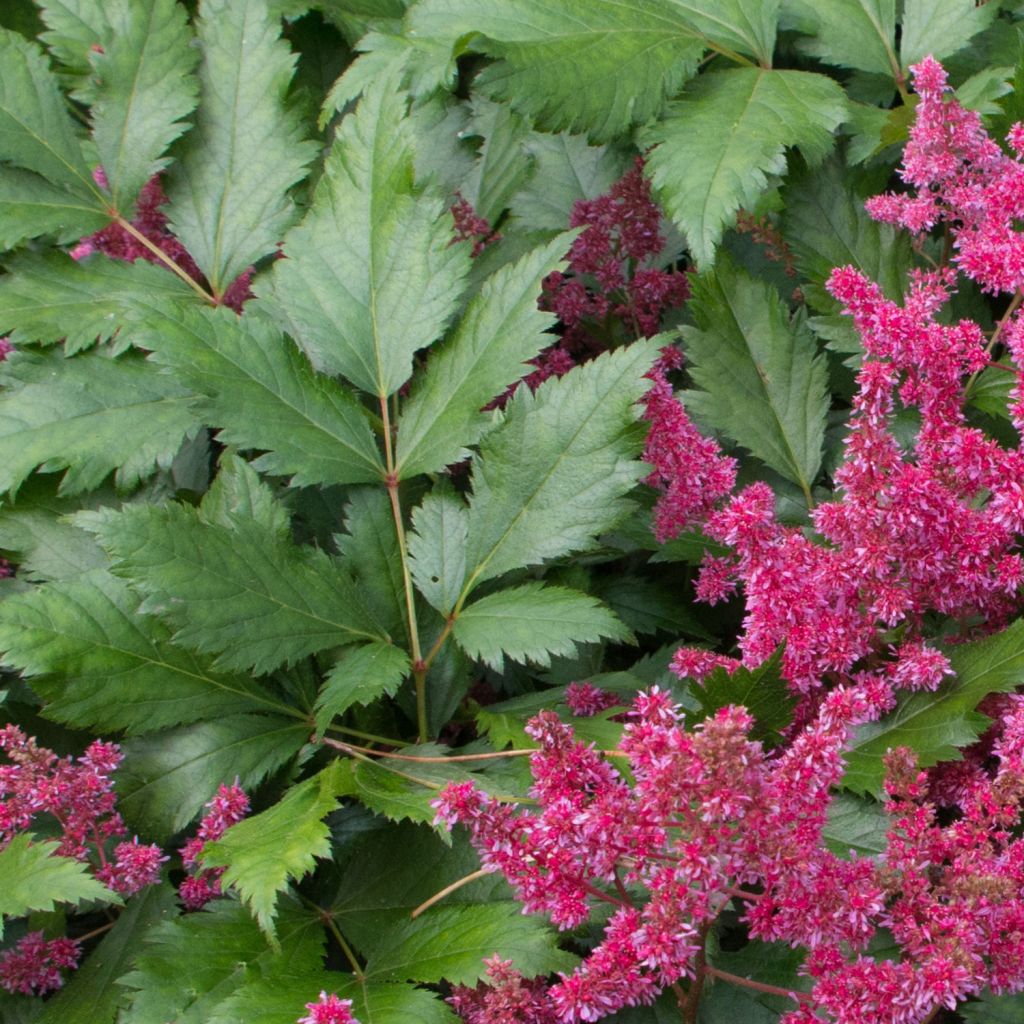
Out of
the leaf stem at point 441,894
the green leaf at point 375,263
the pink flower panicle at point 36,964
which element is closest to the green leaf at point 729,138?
the green leaf at point 375,263

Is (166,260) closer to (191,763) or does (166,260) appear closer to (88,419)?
(88,419)

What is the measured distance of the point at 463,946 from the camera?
134cm

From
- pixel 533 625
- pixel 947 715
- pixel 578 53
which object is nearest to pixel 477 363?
pixel 533 625

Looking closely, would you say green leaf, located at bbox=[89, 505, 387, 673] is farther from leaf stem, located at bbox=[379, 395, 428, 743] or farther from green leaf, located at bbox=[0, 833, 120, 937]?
green leaf, located at bbox=[0, 833, 120, 937]

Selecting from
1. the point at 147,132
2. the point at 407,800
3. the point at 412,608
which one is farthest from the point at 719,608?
the point at 147,132

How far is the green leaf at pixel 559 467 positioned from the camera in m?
1.52

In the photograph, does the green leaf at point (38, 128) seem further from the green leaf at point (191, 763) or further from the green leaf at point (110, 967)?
the green leaf at point (110, 967)

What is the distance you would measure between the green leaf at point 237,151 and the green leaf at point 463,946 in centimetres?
100

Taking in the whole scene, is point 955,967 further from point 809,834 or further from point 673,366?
point 673,366

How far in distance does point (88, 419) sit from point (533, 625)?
0.75 m

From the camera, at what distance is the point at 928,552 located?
1336mm

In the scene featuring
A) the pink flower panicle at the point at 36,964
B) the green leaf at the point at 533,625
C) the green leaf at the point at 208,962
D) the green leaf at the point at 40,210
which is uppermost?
the green leaf at the point at 40,210

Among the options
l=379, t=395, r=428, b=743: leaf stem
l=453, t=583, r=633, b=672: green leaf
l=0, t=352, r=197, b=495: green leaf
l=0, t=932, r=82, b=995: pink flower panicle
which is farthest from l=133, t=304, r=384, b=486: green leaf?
l=0, t=932, r=82, b=995: pink flower panicle

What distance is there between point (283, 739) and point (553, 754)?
56 cm
